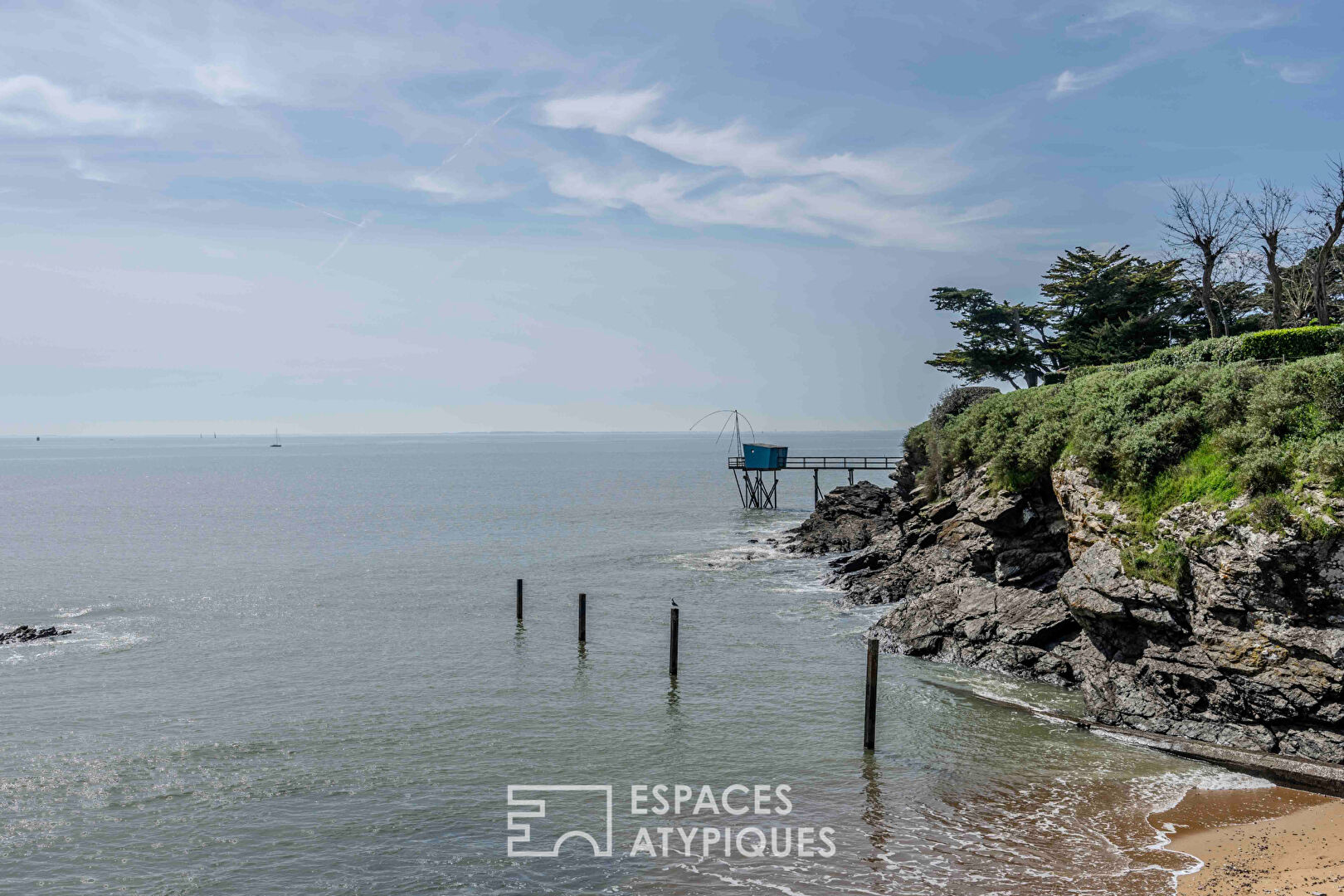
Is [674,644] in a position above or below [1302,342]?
below

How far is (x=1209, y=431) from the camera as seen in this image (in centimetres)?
2189

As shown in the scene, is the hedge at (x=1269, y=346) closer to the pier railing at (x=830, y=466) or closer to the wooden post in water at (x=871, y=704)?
the wooden post in water at (x=871, y=704)

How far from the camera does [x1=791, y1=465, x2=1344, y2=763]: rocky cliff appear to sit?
17156mm

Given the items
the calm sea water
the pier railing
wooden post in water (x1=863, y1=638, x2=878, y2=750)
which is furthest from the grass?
the pier railing

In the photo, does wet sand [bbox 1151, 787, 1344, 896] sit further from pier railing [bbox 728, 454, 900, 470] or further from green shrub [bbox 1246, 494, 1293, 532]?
pier railing [bbox 728, 454, 900, 470]

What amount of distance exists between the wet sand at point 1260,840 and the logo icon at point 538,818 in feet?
31.6

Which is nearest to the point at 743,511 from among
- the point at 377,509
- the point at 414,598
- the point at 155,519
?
the point at 377,509

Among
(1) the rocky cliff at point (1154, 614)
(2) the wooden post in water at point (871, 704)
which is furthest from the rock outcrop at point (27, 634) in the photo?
(1) the rocky cliff at point (1154, 614)

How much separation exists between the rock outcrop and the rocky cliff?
98.3 ft

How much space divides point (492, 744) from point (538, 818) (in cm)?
429

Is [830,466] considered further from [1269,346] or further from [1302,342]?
[1302,342]

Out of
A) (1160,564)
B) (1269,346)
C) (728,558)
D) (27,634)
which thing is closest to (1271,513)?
(1160,564)

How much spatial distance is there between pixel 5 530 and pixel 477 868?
7171 centimetres

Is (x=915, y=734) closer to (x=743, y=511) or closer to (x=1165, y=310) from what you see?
(x=1165, y=310)
